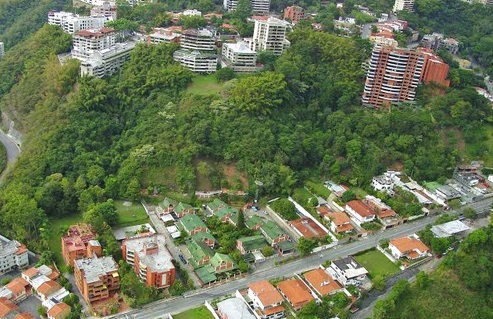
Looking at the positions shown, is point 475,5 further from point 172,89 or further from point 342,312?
point 342,312

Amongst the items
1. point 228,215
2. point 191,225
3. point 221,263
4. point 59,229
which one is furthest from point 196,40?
point 221,263

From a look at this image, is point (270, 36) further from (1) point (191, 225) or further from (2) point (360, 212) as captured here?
(1) point (191, 225)

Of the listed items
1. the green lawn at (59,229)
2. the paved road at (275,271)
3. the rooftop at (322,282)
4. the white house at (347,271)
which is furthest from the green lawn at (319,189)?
the green lawn at (59,229)

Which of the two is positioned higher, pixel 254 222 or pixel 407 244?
pixel 407 244

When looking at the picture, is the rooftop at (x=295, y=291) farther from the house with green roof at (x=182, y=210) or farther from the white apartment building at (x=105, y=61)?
the white apartment building at (x=105, y=61)

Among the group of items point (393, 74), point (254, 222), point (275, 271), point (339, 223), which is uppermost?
point (393, 74)

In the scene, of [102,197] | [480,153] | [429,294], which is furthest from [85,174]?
[480,153]
